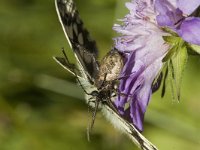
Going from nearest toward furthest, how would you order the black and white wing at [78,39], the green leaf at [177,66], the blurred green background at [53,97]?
the green leaf at [177,66] < the black and white wing at [78,39] < the blurred green background at [53,97]

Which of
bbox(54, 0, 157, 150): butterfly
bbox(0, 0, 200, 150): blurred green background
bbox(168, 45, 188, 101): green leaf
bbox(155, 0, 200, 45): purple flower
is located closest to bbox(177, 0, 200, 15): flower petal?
bbox(155, 0, 200, 45): purple flower

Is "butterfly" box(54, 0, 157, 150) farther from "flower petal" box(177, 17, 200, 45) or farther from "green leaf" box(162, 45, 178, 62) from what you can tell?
"flower petal" box(177, 17, 200, 45)

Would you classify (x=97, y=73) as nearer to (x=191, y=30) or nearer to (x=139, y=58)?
(x=139, y=58)

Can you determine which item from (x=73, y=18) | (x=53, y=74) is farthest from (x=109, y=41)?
(x=73, y=18)

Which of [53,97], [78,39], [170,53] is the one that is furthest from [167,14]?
[53,97]

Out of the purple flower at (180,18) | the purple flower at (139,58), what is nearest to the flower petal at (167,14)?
the purple flower at (180,18)

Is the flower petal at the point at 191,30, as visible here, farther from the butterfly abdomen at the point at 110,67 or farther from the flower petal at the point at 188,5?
the butterfly abdomen at the point at 110,67

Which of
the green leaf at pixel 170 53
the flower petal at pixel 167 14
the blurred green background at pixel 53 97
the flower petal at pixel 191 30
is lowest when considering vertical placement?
the blurred green background at pixel 53 97
